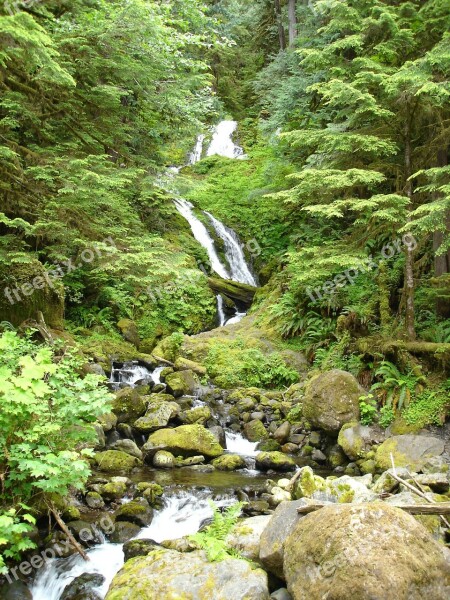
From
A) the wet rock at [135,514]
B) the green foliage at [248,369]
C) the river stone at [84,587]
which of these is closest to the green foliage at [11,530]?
the river stone at [84,587]

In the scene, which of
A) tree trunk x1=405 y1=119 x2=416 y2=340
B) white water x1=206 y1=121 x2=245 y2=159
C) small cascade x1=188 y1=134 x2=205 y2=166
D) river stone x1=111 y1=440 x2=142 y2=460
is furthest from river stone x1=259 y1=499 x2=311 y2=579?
white water x1=206 y1=121 x2=245 y2=159

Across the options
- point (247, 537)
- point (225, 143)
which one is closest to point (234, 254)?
point (225, 143)

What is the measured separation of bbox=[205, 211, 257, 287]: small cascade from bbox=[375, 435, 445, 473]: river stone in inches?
448

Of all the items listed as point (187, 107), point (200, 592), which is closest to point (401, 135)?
point (187, 107)

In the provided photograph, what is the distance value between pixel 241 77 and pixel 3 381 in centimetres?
3479

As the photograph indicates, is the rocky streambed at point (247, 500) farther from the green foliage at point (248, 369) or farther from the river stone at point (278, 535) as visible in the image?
the green foliage at point (248, 369)

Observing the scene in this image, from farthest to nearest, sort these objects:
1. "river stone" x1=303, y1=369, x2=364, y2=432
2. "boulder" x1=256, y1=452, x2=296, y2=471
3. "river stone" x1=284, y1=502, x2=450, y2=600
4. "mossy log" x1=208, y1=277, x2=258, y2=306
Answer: "mossy log" x1=208, y1=277, x2=258, y2=306 → "river stone" x1=303, y1=369, x2=364, y2=432 → "boulder" x1=256, y1=452, x2=296, y2=471 → "river stone" x1=284, y1=502, x2=450, y2=600

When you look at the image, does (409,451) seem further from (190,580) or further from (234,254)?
(234,254)

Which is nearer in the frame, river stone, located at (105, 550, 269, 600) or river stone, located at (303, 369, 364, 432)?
river stone, located at (105, 550, 269, 600)

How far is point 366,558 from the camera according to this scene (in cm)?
370

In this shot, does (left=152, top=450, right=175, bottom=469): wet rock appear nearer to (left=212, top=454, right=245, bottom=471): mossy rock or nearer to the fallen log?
(left=212, top=454, right=245, bottom=471): mossy rock

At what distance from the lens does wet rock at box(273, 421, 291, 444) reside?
32.2ft
